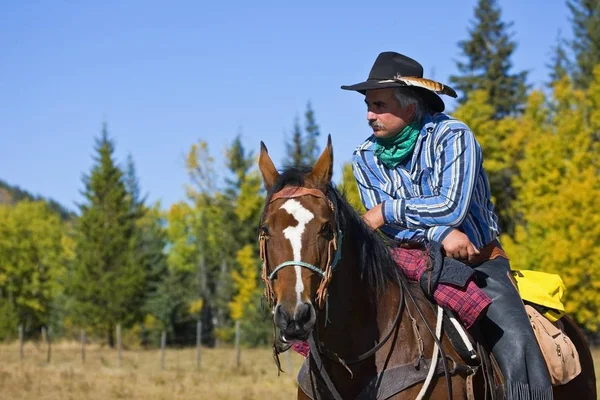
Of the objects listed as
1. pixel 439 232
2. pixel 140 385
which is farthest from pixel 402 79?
pixel 140 385

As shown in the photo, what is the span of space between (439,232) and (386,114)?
0.77m

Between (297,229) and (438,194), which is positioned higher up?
(438,194)

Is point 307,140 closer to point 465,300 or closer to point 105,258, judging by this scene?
point 105,258

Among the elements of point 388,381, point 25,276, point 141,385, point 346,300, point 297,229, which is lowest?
point 141,385

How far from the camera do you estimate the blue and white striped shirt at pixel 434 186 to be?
4.12 m

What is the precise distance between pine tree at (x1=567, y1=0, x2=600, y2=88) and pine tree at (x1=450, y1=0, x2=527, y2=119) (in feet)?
11.5

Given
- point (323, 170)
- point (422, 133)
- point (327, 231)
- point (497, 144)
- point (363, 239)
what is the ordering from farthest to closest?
point (497, 144) < point (422, 133) < point (363, 239) < point (323, 170) < point (327, 231)

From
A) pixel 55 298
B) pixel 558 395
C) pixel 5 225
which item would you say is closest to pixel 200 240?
pixel 55 298

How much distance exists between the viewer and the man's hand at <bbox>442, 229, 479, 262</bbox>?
4176mm

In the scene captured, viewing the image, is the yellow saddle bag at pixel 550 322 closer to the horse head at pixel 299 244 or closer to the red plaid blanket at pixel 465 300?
the red plaid blanket at pixel 465 300

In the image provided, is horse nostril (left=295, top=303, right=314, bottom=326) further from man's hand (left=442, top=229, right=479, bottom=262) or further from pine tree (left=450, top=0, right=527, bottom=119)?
pine tree (left=450, top=0, right=527, bottom=119)

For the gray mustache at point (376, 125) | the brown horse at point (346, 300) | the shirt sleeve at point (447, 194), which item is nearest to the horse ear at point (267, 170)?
the brown horse at point (346, 300)

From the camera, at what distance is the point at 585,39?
159ft

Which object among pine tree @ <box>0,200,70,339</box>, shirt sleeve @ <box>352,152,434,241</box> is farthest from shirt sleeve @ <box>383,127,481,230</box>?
pine tree @ <box>0,200,70,339</box>
